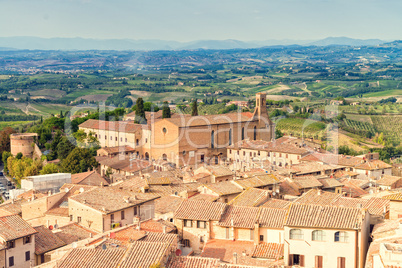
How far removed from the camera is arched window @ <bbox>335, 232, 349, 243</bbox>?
491 inches

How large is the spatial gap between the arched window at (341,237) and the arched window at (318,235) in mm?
296

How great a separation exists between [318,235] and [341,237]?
1.60ft

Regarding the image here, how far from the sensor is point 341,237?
41.0 feet

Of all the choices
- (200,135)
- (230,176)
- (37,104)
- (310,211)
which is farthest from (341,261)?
(37,104)

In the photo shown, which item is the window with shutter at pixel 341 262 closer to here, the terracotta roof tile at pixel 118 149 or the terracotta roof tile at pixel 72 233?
the terracotta roof tile at pixel 72 233

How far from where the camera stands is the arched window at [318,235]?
1258 centimetres

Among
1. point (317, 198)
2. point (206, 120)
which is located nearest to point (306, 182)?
point (317, 198)

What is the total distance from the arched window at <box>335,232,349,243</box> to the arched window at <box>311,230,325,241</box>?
0.30m

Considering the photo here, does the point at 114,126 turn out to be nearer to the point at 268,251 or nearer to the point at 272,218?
the point at 272,218

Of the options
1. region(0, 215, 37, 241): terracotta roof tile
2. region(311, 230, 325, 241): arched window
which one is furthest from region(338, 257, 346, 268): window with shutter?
region(0, 215, 37, 241): terracotta roof tile

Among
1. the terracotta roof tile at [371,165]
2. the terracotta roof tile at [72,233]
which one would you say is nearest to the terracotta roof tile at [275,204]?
the terracotta roof tile at [72,233]

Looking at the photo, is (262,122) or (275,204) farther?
(262,122)

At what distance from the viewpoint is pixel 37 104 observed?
116m

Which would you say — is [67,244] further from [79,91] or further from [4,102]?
[79,91]
